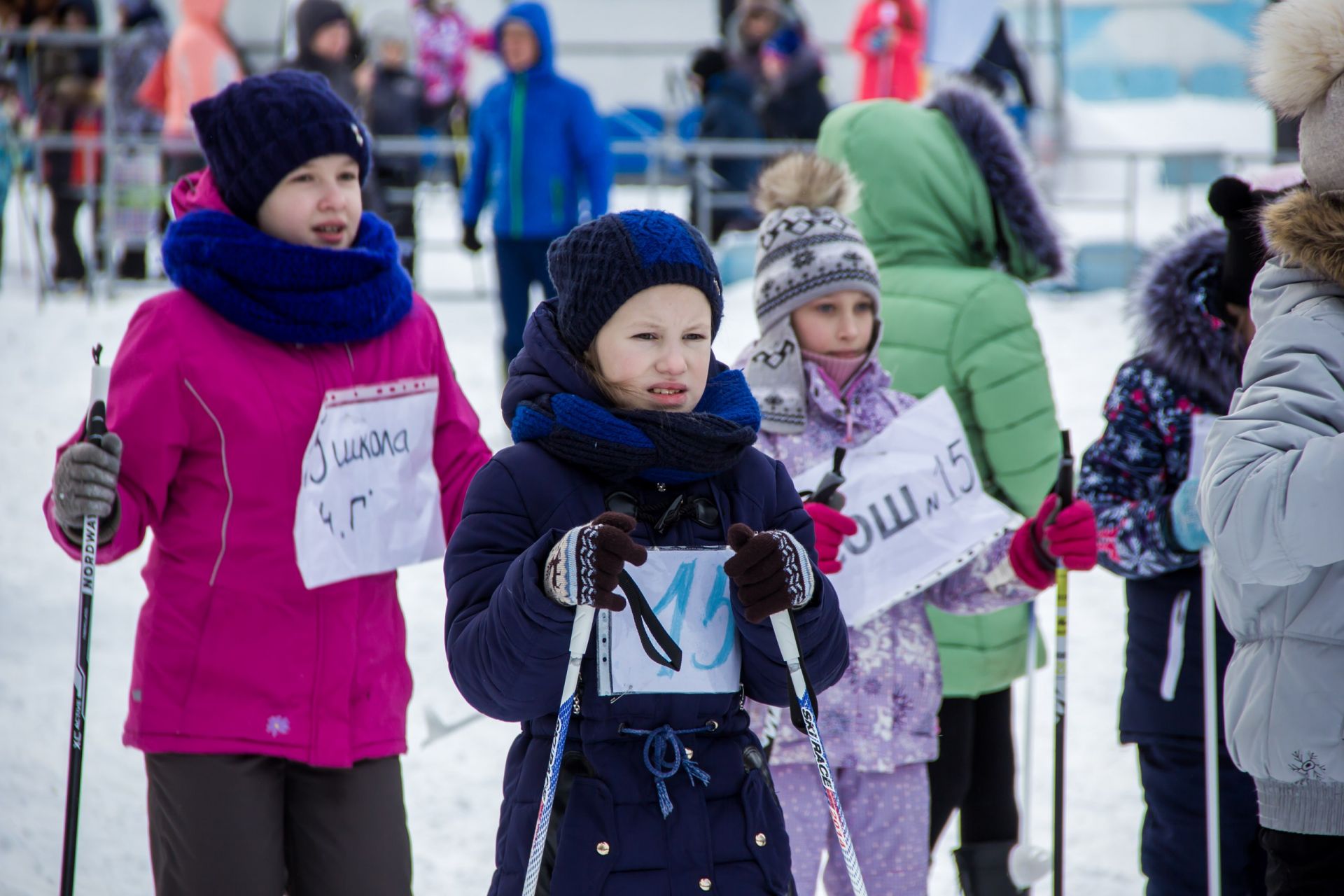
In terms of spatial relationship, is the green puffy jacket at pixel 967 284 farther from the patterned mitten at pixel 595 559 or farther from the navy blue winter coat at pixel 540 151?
the navy blue winter coat at pixel 540 151

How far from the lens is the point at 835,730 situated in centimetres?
317

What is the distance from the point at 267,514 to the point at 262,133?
2.61ft

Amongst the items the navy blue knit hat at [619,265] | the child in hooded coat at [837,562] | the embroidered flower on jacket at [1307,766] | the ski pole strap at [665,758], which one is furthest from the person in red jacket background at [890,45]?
the ski pole strap at [665,758]

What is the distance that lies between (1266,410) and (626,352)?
102cm

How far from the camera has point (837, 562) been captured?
122 inches

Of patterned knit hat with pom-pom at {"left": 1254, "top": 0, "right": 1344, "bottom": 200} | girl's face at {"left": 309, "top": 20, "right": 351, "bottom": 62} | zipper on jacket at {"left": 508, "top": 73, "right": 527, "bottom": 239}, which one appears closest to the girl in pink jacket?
patterned knit hat with pom-pom at {"left": 1254, "top": 0, "right": 1344, "bottom": 200}

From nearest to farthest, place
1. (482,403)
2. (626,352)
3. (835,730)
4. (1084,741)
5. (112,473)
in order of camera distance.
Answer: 1. (626,352)
2. (112,473)
3. (835,730)
4. (1084,741)
5. (482,403)

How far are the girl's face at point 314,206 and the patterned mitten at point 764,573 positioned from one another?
4.53ft

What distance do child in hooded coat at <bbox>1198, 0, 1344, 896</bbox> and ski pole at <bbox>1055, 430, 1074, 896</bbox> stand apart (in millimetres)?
604

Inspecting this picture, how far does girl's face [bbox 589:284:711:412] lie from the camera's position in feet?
7.72

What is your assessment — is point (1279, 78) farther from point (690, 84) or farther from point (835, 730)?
point (690, 84)

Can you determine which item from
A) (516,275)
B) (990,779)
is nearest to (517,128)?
(516,275)

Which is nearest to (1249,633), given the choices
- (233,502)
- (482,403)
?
(233,502)

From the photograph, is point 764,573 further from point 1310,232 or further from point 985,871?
point 985,871
